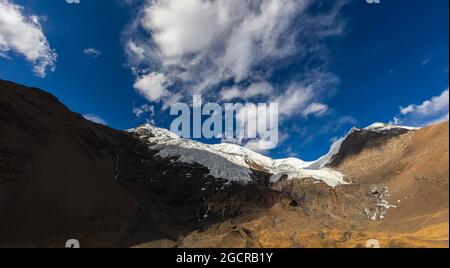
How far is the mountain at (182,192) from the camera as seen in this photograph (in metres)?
89.1

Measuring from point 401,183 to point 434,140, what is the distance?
1568 cm

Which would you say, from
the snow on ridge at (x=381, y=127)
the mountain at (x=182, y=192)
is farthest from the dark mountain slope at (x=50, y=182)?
the snow on ridge at (x=381, y=127)

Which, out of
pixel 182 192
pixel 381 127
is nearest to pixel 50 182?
pixel 182 192

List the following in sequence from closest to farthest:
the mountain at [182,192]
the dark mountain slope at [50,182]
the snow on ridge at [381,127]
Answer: the dark mountain slope at [50,182]
the mountain at [182,192]
the snow on ridge at [381,127]

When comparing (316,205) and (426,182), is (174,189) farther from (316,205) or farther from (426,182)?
(426,182)

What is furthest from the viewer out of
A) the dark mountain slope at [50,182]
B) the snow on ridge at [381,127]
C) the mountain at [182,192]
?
the snow on ridge at [381,127]

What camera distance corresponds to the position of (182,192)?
128 meters

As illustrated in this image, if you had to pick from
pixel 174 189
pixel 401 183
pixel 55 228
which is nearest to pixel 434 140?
pixel 401 183

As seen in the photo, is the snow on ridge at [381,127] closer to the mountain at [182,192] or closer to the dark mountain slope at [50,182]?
the mountain at [182,192]

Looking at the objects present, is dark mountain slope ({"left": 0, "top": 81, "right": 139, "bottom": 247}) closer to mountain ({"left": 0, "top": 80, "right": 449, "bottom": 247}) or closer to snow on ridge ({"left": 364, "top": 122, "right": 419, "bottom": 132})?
mountain ({"left": 0, "top": 80, "right": 449, "bottom": 247})

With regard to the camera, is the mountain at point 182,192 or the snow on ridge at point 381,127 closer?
the mountain at point 182,192

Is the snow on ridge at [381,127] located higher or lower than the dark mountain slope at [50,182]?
higher

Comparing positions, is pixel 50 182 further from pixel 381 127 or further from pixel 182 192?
pixel 381 127

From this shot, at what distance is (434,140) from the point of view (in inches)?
4911
